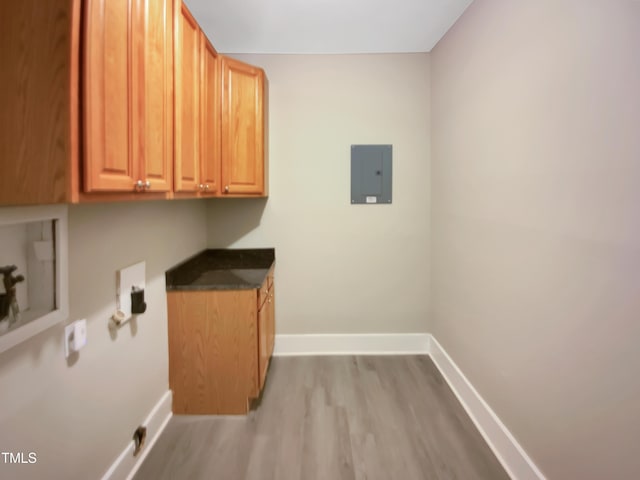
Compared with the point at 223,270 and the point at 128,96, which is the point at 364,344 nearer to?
the point at 223,270

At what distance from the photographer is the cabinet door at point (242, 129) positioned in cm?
241

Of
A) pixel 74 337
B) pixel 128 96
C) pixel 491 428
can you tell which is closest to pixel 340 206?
pixel 491 428

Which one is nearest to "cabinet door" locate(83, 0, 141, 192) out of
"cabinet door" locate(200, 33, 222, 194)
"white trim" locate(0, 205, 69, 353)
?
"white trim" locate(0, 205, 69, 353)

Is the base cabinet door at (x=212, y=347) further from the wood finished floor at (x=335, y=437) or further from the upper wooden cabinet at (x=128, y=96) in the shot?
the upper wooden cabinet at (x=128, y=96)

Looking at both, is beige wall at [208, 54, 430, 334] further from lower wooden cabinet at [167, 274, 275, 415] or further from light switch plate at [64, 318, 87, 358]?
light switch plate at [64, 318, 87, 358]

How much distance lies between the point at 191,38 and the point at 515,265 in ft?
6.67

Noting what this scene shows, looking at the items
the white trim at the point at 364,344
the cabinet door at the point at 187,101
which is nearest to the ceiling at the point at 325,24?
the cabinet door at the point at 187,101

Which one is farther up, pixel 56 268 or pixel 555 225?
pixel 555 225

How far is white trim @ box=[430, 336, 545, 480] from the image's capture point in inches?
65.0

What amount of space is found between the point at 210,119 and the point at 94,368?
152cm

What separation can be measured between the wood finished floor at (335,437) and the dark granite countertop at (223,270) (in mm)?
838

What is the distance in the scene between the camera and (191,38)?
1.82 metres

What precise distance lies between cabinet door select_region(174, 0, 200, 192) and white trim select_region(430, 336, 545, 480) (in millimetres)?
2061

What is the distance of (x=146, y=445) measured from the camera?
1.90m
